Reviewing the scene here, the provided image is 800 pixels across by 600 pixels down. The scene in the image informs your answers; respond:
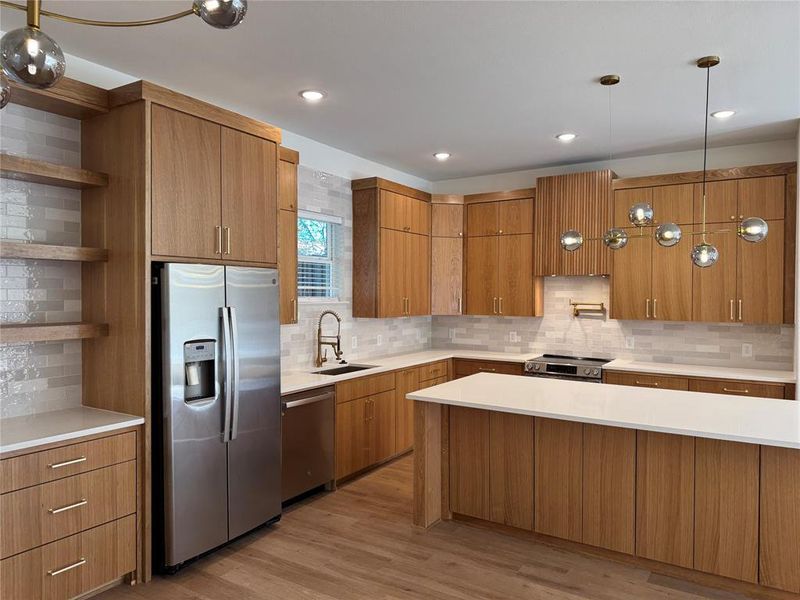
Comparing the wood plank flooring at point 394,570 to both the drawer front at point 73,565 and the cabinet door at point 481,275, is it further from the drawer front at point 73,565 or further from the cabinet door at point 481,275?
the cabinet door at point 481,275

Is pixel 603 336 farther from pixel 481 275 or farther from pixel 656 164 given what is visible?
pixel 656 164

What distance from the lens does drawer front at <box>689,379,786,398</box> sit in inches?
174

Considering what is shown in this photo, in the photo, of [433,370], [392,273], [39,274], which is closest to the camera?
[39,274]

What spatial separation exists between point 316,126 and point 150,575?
330 cm

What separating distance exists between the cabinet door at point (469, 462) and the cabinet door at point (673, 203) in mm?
2756

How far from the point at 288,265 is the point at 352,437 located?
1.48 meters

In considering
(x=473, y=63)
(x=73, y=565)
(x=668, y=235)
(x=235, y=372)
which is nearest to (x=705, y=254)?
(x=668, y=235)

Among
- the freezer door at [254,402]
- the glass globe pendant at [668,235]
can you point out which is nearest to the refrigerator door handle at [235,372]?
the freezer door at [254,402]

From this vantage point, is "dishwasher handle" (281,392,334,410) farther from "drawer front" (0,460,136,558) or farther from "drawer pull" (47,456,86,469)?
"drawer pull" (47,456,86,469)

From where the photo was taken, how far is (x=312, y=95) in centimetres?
373

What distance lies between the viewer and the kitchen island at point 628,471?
108 inches

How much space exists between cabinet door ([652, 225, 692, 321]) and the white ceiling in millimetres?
1022

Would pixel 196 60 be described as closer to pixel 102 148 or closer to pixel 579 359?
pixel 102 148

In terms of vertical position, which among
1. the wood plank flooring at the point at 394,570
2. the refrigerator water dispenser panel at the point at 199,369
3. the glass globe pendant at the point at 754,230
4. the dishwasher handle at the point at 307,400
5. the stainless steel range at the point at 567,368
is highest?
the glass globe pendant at the point at 754,230
